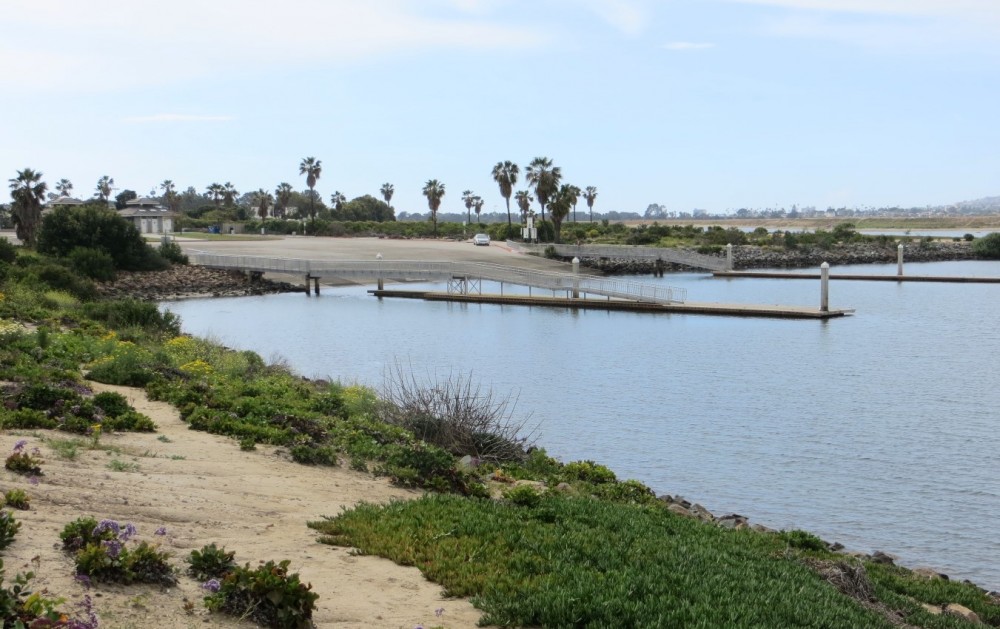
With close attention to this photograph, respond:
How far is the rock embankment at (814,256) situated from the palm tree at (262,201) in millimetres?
66834

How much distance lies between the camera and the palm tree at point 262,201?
468 feet

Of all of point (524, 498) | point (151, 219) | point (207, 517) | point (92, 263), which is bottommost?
point (524, 498)

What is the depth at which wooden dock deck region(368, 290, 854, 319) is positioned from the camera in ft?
161

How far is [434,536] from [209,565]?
225 centimetres

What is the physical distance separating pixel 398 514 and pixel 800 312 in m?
41.6

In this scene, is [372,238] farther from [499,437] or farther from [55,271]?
[499,437]

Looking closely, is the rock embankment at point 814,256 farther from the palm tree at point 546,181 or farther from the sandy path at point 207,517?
the sandy path at point 207,517

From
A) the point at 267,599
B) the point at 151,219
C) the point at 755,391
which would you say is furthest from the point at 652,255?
the point at 267,599

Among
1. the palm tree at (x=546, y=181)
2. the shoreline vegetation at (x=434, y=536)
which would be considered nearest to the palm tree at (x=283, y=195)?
the palm tree at (x=546, y=181)

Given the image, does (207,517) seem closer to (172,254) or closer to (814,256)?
(172,254)

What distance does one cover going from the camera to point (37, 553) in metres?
7.46

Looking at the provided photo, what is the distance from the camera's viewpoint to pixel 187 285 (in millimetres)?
67062

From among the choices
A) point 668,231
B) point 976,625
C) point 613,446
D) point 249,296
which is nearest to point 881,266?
point 668,231

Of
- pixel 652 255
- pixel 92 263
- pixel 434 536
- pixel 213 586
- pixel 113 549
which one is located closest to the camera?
pixel 213 586
